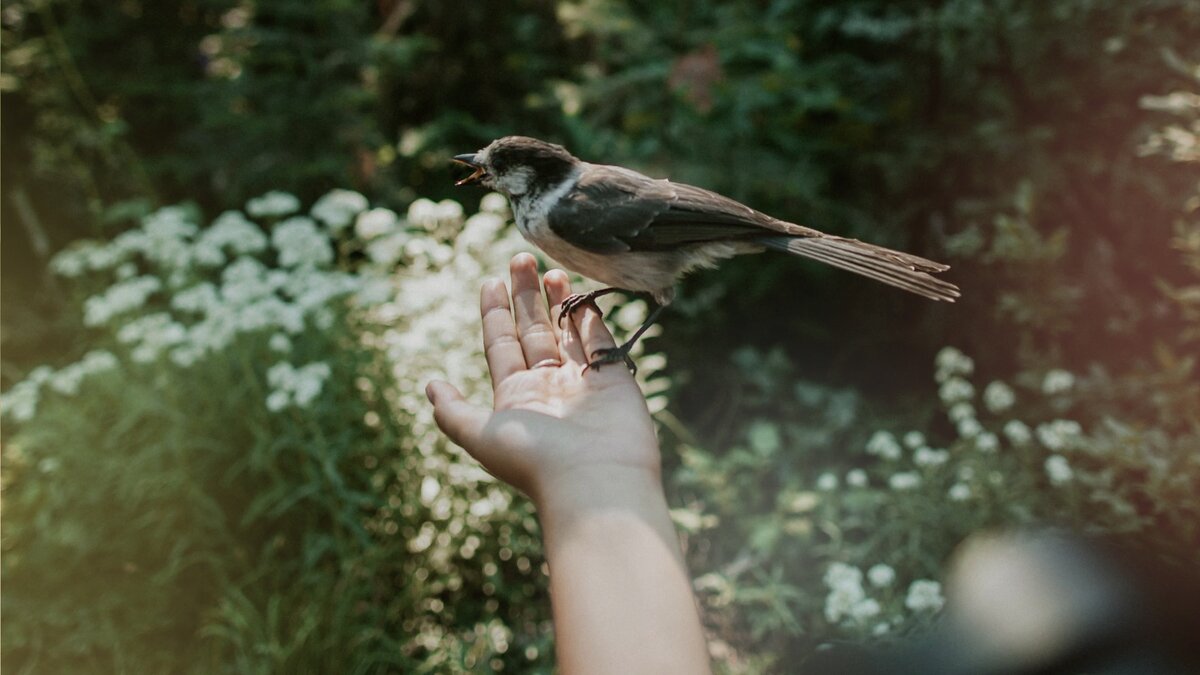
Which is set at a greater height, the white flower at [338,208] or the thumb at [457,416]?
the thumb at [457,416]

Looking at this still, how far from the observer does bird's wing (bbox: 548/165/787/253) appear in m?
2.18

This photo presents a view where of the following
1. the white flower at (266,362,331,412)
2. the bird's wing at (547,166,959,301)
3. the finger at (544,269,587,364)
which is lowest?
the white flower at (266,362,331,412)

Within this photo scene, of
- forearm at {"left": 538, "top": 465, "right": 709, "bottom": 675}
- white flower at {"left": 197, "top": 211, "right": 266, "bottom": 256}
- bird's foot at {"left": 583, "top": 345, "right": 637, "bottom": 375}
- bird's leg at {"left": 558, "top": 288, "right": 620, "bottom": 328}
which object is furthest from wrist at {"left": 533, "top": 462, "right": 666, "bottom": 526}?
white flower at {"left": 197, "top": 211, "right": 266, "bottom": 256}

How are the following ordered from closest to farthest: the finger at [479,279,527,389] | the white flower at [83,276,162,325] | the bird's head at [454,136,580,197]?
the bird's head at [454,136,580,197] < the finger at [479,279,527,389] < the white flower at [83,276,162,325]

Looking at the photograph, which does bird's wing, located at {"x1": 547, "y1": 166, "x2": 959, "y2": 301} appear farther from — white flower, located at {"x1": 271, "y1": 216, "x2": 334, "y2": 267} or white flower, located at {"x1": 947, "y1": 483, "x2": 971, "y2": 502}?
white flower, located at {"x1": 271, "y1": 216, "x2": 334, "y2": 267}

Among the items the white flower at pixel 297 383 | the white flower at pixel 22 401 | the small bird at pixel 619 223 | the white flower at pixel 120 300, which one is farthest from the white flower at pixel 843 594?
the white flower at pixel 22 401

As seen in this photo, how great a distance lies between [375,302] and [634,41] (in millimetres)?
1690

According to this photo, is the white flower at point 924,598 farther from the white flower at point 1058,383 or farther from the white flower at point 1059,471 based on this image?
the white flower at point 1058,383

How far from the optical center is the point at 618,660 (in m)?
1.43

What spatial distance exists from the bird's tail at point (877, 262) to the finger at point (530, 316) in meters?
0.61

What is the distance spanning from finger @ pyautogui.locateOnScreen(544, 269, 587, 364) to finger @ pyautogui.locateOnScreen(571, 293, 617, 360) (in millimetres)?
22

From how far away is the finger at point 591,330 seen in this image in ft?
7.66

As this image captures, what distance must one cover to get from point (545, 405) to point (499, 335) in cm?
32

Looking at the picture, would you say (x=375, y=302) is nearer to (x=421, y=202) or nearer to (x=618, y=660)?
(x=421, y=202)
